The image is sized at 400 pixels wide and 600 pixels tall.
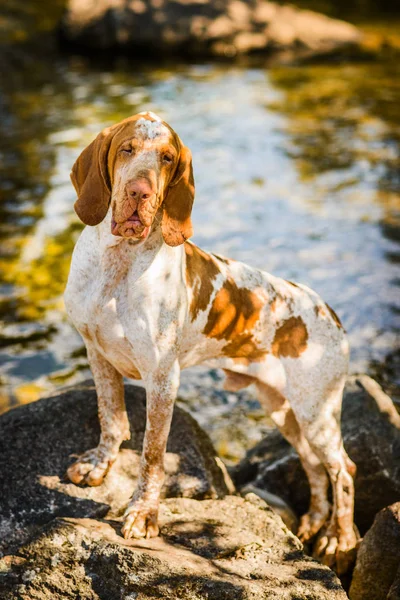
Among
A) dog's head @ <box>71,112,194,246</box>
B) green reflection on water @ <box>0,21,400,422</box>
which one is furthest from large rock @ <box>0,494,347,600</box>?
green reflection on water @ <box>0,21,400,422</box>

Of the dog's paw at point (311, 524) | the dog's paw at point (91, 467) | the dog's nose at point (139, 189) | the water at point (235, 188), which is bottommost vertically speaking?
the water at point (235, 188)

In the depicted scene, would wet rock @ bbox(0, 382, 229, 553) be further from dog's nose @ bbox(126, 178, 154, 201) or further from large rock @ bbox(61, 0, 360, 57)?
large rock @ bbox(61, 0, 360, 57)

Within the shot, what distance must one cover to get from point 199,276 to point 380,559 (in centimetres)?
179

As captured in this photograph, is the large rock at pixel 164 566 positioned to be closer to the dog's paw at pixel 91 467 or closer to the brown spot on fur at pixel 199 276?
the dog's paw at pixel 91 467

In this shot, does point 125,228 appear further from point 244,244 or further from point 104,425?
point 244,244

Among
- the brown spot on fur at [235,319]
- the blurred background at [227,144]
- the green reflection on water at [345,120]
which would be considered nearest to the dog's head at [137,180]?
the brown spot on fur at [235,319]

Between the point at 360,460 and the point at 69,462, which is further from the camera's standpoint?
the point at 360,460

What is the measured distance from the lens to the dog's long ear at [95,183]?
12.2ft

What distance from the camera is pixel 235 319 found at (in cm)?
441

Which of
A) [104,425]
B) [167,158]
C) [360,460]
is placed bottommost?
[360,460]

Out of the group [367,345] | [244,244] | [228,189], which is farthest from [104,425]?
[228,189]

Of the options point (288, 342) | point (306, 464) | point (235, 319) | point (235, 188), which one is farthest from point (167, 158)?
point (235, 188)

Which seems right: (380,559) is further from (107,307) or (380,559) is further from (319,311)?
(107,307)

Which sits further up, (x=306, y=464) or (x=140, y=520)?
(x=140, y=520)
